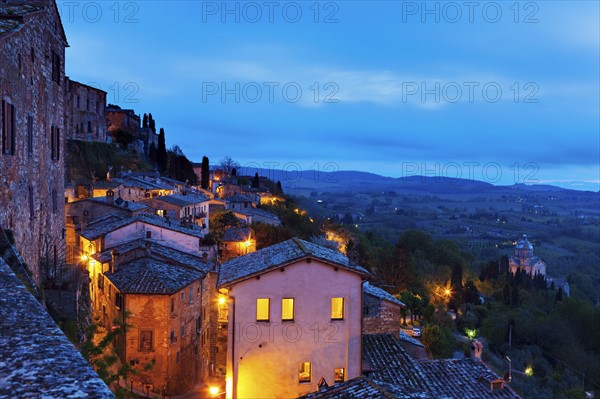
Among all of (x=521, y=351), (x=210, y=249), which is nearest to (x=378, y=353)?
(x=210, y=249)

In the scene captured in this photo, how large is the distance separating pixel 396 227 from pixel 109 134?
87.3m

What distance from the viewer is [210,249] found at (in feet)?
108

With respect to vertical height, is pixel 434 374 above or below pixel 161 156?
below

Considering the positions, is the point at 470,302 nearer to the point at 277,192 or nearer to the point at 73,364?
the point at 277,192

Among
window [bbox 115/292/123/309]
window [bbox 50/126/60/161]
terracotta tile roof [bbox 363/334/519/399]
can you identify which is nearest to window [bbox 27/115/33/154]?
window [bbox 50/126/60/161]

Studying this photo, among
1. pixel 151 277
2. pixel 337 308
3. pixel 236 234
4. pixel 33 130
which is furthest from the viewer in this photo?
pixel 236 234

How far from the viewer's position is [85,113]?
2507 inches

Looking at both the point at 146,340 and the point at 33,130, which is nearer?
the point at 33,130

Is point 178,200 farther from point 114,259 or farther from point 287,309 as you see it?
point 287,309

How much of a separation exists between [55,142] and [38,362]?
14.6 m

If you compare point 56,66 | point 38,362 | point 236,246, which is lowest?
point 236,246

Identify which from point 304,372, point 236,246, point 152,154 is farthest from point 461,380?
point 152,154

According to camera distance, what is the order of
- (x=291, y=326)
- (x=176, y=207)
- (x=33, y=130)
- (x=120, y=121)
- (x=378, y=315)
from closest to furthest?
1. (x=33, y=130)
2. (x=291, y=326)
3. (x=378, y=315)
4. (x=176, y=207)
5. (x=120, y=121)

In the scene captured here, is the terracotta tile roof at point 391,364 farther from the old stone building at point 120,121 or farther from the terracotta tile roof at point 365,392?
the old stone building at point 120,121
